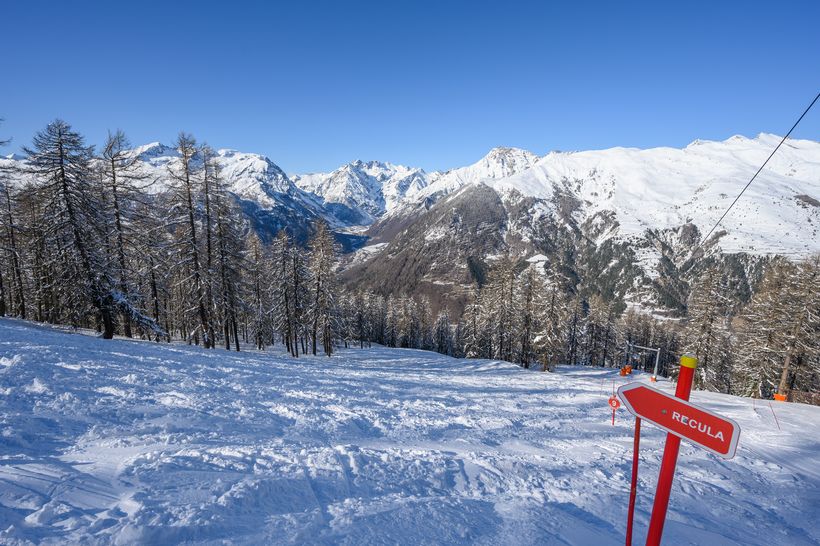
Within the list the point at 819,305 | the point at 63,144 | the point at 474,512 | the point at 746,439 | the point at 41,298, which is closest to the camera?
the point at 474,512

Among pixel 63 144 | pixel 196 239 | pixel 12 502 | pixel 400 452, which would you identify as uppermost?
pixel 63 144

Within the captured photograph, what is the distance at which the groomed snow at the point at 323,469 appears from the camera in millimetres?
4832

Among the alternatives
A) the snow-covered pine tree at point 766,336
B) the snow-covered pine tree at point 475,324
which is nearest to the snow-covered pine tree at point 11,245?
the snow-covered pine tree at point 475,324

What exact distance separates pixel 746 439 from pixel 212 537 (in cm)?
1655

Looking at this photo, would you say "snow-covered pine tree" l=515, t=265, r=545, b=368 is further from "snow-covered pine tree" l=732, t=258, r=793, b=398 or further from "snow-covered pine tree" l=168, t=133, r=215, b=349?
"snow-covered pine tree" l=168, t=133, r=215, b=349

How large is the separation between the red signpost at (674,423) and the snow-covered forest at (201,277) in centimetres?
2562

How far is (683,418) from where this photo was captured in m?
2.90

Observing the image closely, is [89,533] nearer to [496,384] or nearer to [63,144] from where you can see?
[496,384]

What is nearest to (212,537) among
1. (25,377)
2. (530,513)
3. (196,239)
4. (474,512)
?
(474,512)

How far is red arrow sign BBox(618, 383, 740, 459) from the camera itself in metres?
2.66

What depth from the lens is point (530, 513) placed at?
5961 mm

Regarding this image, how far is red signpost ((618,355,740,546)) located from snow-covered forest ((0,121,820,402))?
25.6 metres

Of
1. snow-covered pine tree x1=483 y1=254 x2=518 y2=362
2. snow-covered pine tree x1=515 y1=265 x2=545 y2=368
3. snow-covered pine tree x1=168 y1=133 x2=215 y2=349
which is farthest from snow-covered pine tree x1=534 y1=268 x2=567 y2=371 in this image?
snow-covered pine tree x1=168 y1=133 x2=215 y2=349

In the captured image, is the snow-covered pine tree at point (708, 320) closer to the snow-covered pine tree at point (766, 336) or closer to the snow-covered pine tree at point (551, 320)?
the snow-covered pine tree at point (766, 336)
